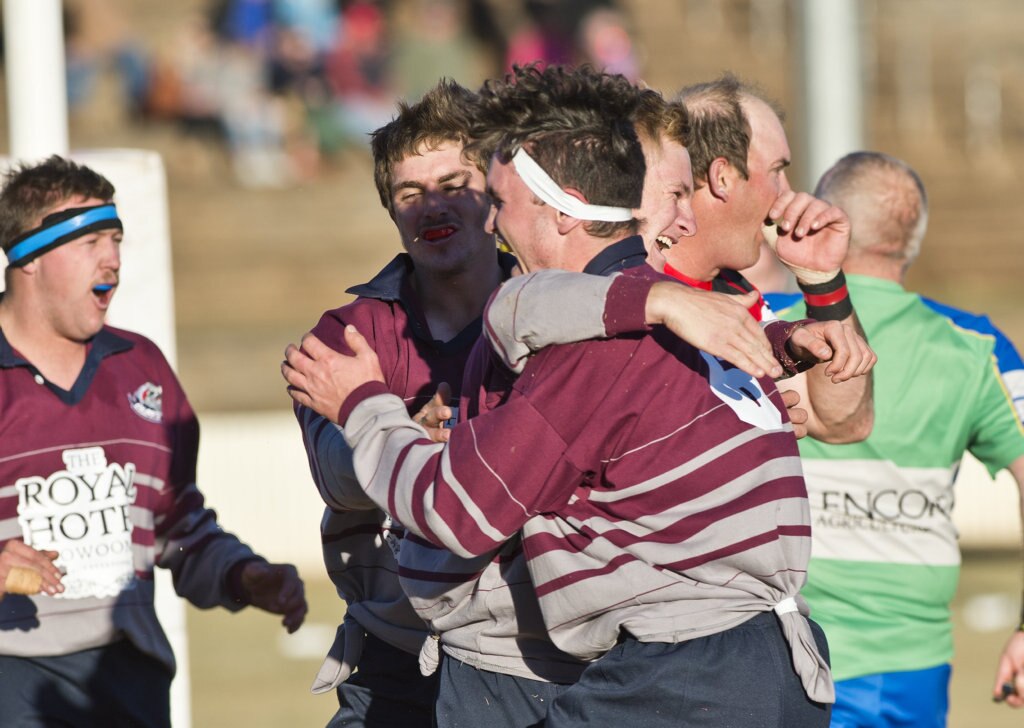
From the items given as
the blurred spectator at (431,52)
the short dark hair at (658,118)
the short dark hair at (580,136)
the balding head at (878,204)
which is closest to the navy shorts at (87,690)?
the short dark hair at (580,136)

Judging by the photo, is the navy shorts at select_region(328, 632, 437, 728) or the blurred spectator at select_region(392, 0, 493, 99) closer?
the navy shorts at select_region(328, 632, 437, 728)

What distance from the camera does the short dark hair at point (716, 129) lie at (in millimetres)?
3711

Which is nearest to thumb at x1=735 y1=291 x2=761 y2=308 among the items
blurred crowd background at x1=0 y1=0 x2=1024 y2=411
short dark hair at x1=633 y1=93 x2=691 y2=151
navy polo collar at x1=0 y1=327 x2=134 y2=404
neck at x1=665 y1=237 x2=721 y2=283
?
neck at x1=665 y1=237 x2=721 y2=283

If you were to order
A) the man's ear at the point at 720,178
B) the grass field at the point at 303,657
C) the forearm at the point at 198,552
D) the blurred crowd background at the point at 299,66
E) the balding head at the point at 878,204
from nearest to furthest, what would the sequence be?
1. the man's ear at the point at 720,178
2. the forearm at the point at 198,552
3. the balding head at the point at 878,204
4. the grass field at the point at 303,657
5. the blurred crowd background at the point at 299,66

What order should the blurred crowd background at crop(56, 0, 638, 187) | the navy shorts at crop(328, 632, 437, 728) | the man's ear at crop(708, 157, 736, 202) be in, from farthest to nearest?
the blurred crowd background at crop(56, 0, 638, 187) < the navy shorts at crop(328, 632, 437, 728) < the man's ear at crop(708, 157, 736, 202)

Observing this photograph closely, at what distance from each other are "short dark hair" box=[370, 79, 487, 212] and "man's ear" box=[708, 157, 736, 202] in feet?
1.97

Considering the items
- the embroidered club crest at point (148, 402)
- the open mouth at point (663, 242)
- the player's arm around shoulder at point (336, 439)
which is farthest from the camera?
the embroidered club crest at point (148, 402)

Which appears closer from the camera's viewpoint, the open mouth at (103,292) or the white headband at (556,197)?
the white headband at (556,197)

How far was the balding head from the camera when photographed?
Result: 4617 mm

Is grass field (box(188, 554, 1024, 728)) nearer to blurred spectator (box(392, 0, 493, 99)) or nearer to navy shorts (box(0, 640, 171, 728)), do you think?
navy shorts (box(0, 640, 171, 728))

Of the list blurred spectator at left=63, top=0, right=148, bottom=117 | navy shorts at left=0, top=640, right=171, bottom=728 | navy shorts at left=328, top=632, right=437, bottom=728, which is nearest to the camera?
navy shorts at left=328, top=632, right=437, bottom=728

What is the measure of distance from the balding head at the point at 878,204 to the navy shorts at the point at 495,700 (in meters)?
2.11

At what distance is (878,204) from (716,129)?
1086mm

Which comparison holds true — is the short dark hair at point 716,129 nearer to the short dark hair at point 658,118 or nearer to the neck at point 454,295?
the short dark hair at point 658,118
